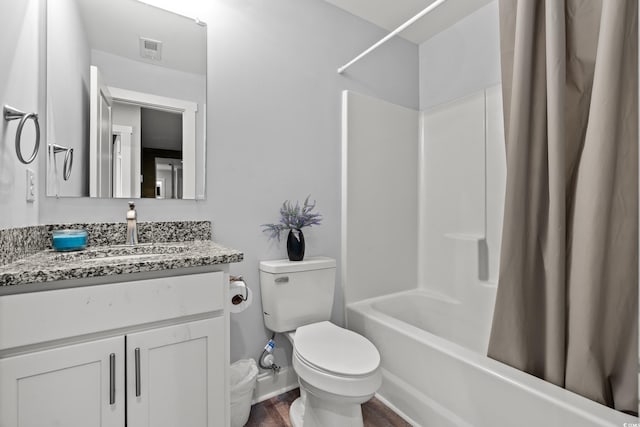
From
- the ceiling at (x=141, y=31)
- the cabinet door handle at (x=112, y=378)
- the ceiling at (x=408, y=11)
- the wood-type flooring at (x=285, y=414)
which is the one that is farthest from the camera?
the ceiling at (x=408, y=11)

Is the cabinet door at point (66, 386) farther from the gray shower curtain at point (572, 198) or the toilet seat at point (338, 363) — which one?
the gray shower curtain at point (572, 198)

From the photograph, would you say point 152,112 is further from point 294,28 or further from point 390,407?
point 390,407

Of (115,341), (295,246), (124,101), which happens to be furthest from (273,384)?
(124,101)

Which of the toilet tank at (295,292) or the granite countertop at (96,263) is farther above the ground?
the granite countertop at (96,263)

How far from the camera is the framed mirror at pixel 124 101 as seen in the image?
1315 millimetres

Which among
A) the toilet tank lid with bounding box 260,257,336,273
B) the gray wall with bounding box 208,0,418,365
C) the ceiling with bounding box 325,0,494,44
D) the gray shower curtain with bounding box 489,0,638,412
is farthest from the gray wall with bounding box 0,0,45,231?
the gray shower curtain with bounding box 489,0,638,412

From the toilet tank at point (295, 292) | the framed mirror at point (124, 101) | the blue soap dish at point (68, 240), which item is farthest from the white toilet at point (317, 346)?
the blue soap dish at point (68, 240)

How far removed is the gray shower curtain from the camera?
972mm

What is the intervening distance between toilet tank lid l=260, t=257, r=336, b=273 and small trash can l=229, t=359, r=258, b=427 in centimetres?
53

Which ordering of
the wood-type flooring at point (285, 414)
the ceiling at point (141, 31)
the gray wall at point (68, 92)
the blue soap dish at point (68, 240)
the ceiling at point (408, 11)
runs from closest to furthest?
the blue soap dish at point (68, 240) → the gray wall at point (68, 92) → the ceiling at point (141, 31) → the wood-type flooring at point (285, 414) → the ceiling at point (408, 11)

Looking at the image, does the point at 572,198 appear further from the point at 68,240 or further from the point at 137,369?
the point at 68,240

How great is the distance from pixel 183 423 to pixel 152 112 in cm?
135

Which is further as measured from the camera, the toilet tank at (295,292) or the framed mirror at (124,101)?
the toilet tank at (295,292)

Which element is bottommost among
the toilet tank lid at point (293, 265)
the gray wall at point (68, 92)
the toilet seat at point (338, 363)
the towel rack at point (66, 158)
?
the toilet seat at point (338, 363)
